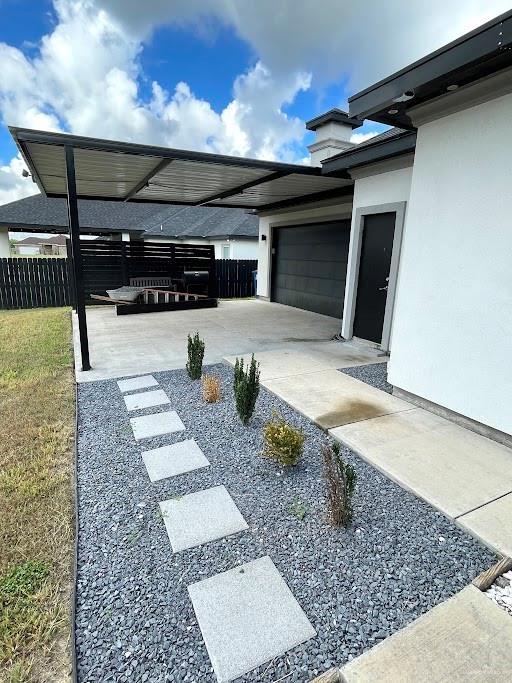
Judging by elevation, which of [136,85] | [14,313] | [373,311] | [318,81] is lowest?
[14,313]

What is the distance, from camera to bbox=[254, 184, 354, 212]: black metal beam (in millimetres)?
7914

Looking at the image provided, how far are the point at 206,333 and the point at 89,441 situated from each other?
4.37 metres

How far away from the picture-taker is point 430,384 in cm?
370

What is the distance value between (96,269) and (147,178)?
5092 millimetres

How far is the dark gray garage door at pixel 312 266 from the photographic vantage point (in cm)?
888

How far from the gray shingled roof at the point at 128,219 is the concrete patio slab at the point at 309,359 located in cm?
1128

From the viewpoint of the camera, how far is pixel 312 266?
9844 mm

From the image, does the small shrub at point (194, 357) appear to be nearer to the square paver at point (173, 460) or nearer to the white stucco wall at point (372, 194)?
the square paver at point (173, 460)

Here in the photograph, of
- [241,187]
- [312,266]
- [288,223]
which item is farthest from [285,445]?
[288,223]

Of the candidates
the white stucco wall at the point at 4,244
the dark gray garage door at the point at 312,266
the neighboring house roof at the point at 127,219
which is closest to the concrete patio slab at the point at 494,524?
the dark gray garage door at the point at 312,266

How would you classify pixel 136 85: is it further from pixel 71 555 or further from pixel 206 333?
pixel 71 555

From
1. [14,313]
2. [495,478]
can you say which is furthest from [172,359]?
[14,313]

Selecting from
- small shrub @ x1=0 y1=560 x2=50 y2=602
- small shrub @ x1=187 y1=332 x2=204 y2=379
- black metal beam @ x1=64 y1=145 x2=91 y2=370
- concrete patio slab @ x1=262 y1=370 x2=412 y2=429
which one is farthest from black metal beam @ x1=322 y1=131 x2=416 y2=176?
small shrub @ x1=0 y1=560 x2=50 y2=602

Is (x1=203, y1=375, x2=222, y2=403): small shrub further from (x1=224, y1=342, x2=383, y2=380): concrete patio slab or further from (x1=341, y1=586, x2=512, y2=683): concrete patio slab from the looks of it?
(x1=341, y1=586, x2=512, y2=683): concrete patio slab
